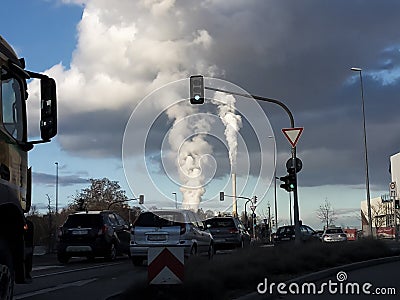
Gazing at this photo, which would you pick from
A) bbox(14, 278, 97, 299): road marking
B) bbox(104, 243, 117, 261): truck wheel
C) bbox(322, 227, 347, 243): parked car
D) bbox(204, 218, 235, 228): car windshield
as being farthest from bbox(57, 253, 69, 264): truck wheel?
bbox(322, 227, 347, 243): parked car

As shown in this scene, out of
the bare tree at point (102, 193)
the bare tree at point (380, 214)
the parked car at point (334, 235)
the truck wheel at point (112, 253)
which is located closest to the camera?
the truck wheel at point (112, 253)

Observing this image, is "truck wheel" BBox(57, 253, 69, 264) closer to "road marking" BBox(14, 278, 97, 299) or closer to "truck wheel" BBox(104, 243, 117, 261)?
"truck wheel" BBox(104, 243, 117, 261)

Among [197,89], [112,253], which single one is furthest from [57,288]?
Answer: [197,89]

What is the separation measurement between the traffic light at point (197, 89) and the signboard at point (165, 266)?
11.8 m

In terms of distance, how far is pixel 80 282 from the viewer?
1398cm

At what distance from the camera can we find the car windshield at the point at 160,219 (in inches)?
678

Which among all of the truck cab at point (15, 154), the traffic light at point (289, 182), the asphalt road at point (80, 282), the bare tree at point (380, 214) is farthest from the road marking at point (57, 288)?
the bare tree at point (380, 214)

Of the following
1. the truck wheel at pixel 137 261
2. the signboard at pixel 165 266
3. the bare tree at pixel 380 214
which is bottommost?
the truck wheel at pixel 137 261

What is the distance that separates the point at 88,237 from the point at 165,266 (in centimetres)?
1172

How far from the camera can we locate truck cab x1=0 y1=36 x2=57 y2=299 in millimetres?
7191

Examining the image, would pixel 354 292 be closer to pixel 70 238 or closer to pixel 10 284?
pixel 10 284

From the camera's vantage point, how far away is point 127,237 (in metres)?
22.8

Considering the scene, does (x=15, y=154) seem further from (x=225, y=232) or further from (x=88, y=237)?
(x=225, y=232)

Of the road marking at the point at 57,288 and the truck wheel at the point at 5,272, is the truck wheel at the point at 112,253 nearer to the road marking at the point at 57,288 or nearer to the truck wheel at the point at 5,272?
the road marking at the point at 57,288
